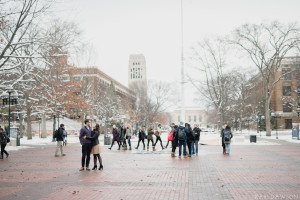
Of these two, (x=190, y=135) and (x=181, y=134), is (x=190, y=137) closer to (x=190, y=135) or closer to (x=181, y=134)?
(x=190, y=135)

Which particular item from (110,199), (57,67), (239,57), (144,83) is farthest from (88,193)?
(144,83)

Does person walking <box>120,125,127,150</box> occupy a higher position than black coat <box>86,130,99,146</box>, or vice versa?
black coat <box>86,130,99,146</box>

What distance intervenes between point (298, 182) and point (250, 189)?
186cm

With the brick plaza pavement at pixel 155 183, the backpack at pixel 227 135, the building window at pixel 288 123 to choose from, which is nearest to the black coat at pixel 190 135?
the backpack at pixel 227 135

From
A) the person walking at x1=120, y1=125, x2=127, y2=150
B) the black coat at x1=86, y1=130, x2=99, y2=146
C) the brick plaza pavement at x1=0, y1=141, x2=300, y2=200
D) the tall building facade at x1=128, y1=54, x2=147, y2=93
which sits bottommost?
the brick plaza pavement at x1=0, y1=141, x2=300, y2=200

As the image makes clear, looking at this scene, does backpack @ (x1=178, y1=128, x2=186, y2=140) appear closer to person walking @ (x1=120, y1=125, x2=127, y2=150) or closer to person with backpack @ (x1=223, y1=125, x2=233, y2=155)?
person with backpack @ (x1=223, y1=125, x2=233, y2=155)

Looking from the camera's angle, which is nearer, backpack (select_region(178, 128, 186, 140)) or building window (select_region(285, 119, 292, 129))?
backpack (select_region(178, 128, 186, 140))

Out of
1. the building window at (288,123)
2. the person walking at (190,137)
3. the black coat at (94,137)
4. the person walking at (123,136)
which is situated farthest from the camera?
the building window at (288,123)

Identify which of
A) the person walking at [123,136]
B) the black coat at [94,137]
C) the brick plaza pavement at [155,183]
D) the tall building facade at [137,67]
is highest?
the tall building facade at [137,67]

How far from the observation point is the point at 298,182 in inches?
336

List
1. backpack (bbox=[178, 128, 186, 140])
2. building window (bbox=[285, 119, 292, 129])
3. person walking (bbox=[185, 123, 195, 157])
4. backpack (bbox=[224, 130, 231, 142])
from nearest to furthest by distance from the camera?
backpack (bbox=[178, 128, 186, 140]) < person walking (bbox=[185, 123, 195, 157]) < backpack (bbox=[224, 130, 231, 142]) < building window (bbox=[285, 119, 292, 129])

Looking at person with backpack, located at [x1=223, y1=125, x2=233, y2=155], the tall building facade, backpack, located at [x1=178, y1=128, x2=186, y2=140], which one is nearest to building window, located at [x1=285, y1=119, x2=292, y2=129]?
person with backpack, located at [x1=223, y1=125, x2=233, y2=155]

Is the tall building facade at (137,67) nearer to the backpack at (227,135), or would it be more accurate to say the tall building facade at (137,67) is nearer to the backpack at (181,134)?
the backpack at (227,135)

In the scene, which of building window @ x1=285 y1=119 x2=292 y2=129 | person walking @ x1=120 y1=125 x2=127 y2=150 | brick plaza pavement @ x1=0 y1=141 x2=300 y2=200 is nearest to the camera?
brick plaza pavement @ x1=0 y1=141 x2=300 y2=200
